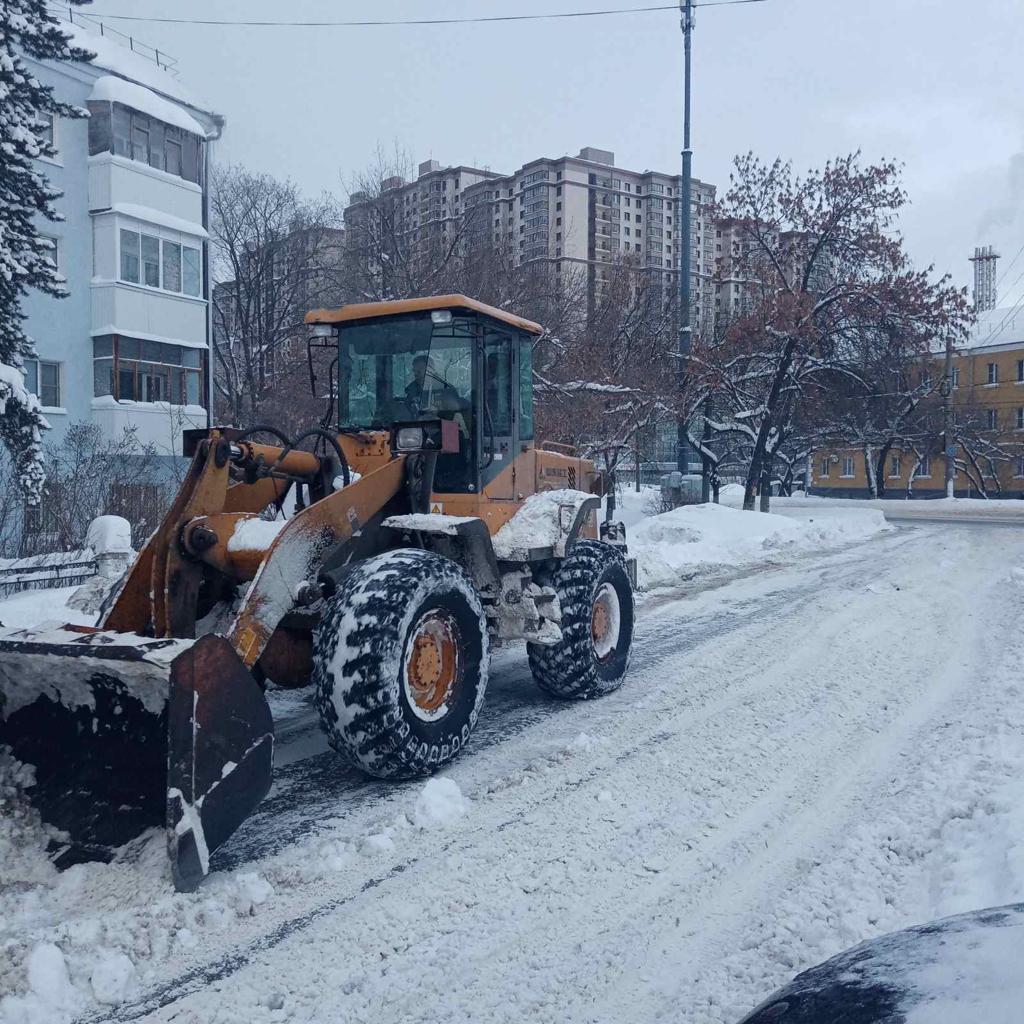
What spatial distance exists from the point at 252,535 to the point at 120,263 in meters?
20.4

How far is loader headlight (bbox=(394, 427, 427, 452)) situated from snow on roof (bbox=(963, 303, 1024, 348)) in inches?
2049

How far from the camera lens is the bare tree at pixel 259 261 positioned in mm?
34875

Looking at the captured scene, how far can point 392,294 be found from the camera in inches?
902

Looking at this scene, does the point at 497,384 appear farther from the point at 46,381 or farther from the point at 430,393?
the point at 46,381

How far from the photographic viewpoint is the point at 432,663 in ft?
17.1

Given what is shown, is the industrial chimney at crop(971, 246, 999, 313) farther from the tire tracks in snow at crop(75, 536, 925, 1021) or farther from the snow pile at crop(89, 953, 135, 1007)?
the snow pile at crop(89, 953, 135, 1007)

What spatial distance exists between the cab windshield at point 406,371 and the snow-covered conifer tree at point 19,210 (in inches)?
302

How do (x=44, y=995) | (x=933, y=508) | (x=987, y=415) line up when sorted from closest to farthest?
1. (x=44, y=995)
2. (x=933, y=508)
3. (x=987, y=415)

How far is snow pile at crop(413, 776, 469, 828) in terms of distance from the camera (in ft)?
15.1

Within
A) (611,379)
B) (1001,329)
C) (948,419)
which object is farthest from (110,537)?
(1001,329)

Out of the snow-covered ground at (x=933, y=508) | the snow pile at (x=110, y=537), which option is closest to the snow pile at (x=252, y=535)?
the snow pile at (x=110, y=537)

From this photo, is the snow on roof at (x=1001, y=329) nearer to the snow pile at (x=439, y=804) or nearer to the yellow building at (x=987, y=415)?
the yellow building at (x=987, y=415)

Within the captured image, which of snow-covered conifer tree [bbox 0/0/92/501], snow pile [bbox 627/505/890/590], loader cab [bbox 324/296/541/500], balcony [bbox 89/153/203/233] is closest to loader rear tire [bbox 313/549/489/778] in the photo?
loader cab [bbox 324/296/541/500]

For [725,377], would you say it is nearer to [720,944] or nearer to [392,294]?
[392,294]
